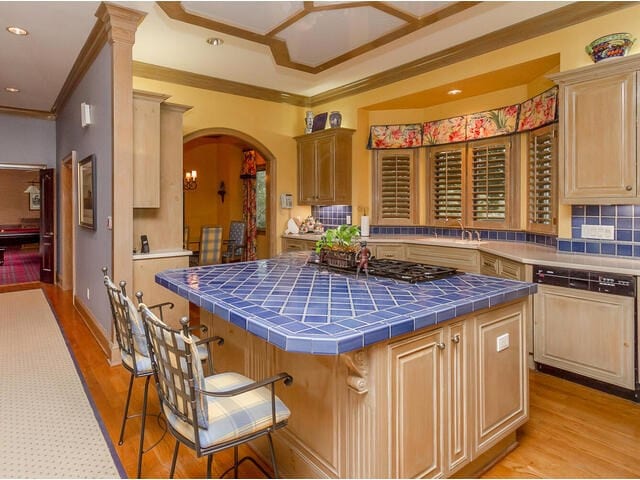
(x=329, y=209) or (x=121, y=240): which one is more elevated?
(x=329, y=209)

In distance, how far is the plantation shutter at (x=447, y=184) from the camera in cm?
540

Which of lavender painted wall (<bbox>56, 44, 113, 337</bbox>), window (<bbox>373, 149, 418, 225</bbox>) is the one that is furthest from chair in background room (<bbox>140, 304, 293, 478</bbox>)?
window (<bbox>373, 149, 418, 225</bbox>)

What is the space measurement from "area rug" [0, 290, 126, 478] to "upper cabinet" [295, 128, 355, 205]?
3.67 metres

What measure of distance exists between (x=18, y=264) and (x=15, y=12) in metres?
8.21

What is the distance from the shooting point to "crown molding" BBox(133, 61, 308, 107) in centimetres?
506

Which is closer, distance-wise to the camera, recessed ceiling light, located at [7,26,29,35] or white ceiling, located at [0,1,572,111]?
white ceiling, located at [0,1,572,111]

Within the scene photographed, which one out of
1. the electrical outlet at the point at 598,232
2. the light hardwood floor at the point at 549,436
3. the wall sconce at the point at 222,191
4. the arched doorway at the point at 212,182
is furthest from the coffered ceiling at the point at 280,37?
the wall sconce at the point at 222,191

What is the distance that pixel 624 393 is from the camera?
2.97 m

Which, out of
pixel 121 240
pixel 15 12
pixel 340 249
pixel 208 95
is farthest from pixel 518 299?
pixel 208 95

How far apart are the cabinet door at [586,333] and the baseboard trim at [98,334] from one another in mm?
3569

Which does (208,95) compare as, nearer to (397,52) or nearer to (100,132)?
(100,132)

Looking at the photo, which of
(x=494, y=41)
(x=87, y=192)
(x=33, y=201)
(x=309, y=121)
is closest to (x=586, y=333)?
(x=494, y=41)

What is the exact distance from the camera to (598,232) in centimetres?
355

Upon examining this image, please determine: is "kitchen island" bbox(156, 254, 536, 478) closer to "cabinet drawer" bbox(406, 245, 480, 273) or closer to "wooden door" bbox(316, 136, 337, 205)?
"cabinet drawer" bbox(406, 245, 480, 273)
